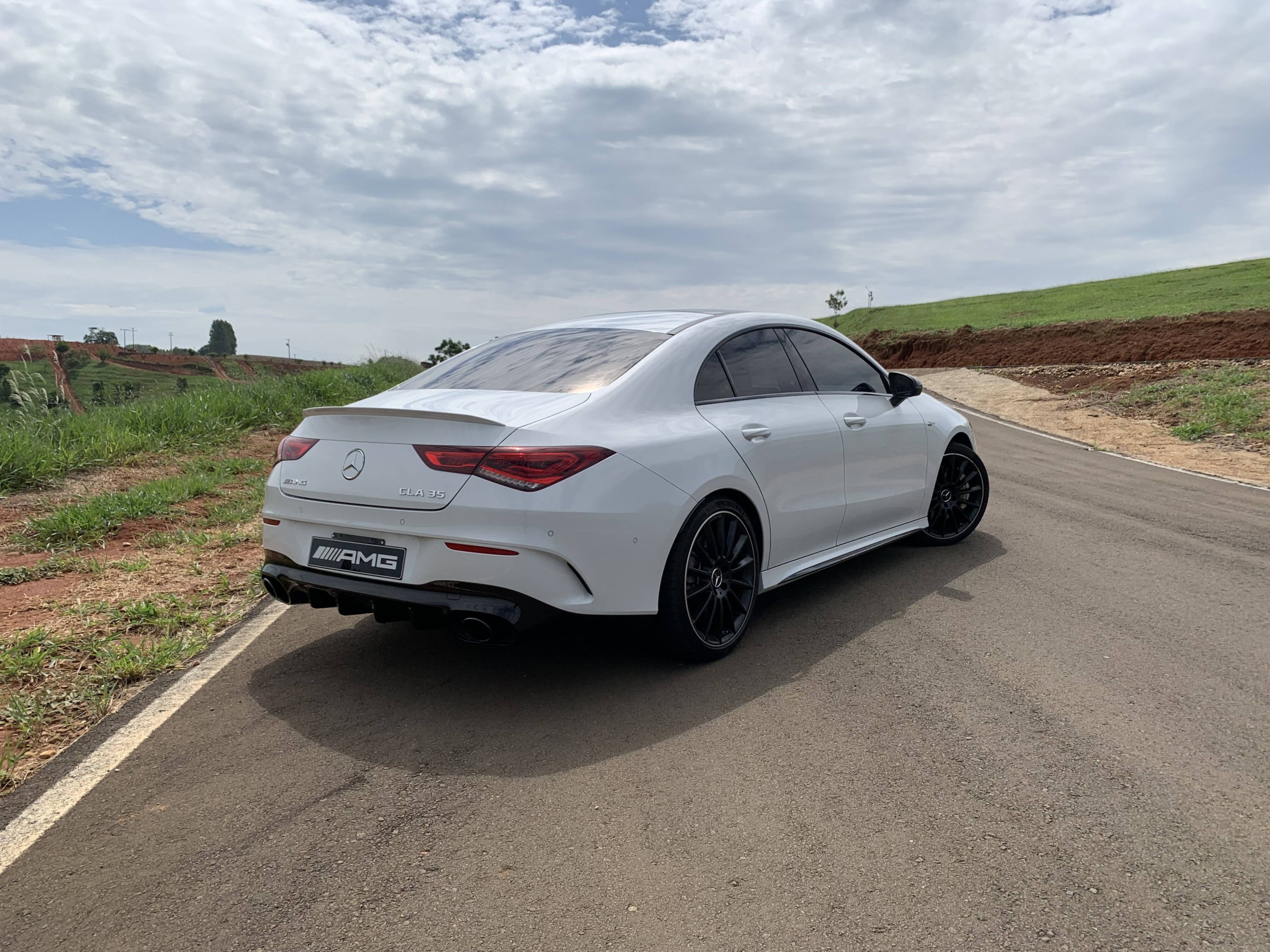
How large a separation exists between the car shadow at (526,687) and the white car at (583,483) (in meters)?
0.24

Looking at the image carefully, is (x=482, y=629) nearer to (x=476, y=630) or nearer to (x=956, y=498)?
(x=476, y=630)

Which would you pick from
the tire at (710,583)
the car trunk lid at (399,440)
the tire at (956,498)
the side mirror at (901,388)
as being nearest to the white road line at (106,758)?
the car trunk lid at (399,440)

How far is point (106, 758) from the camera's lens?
346cm

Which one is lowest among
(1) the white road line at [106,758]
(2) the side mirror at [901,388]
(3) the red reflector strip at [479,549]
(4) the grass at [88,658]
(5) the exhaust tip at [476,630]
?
(1) the white road line at [106,758]

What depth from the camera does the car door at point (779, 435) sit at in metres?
4.65

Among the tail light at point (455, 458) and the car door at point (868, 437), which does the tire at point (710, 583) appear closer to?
the tail light at point (455, 458)

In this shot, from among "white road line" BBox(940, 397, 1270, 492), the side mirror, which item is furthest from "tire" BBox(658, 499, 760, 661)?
"white road line" BBox(940, 397, 1270, 492)

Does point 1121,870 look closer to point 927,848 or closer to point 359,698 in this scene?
point 927,848

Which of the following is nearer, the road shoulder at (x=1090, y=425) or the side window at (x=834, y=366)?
the side window at (x=834, y=366)

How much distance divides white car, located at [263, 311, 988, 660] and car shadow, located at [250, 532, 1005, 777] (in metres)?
0.24

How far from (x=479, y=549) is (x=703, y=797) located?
1263 millimetres

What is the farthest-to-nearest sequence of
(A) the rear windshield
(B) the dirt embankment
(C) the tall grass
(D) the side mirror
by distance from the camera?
(B) the dirt embankment → (C) the tall grass → (D) the side mirror → (A) the rear windshield

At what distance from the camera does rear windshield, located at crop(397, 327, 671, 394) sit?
435 cm

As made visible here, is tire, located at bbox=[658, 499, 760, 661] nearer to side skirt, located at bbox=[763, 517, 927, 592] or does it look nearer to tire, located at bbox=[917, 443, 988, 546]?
side skirt, located at bbox=[763, 517, 927, 592]
